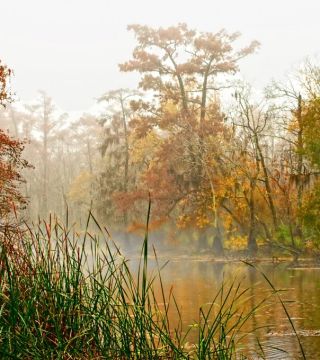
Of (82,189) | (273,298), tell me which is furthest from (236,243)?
(82,189)

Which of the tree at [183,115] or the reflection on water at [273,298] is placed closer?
the reflection on water at [273,298]

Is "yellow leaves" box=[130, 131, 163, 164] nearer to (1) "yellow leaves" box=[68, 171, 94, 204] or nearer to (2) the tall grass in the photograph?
(1) "yellow leaves" box=[68, 171, 94, 204]

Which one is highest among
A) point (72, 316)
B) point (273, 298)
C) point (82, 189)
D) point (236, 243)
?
point (82, 189)

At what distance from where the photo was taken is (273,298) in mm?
18219

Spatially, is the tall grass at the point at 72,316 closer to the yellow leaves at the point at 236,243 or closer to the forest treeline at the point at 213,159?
the forest treeline at the point at 213,159

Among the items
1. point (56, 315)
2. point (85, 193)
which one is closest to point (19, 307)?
point (56, 315)

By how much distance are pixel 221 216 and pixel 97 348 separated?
29.5 metres

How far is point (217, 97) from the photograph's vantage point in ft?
124

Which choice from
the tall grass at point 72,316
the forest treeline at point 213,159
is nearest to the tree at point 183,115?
the forest treeline at point 213,159

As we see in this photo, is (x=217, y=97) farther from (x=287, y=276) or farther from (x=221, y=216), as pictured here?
(x=287, y=276)

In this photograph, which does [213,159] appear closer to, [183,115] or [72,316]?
[183,115]

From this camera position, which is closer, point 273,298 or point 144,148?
point 273,298

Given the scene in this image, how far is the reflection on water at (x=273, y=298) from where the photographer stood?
11.9 metres

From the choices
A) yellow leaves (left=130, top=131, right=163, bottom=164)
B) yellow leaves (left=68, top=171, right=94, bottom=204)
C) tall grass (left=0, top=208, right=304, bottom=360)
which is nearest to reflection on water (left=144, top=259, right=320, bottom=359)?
tall grass (left=0, top=208, right=304, bottom=360)
